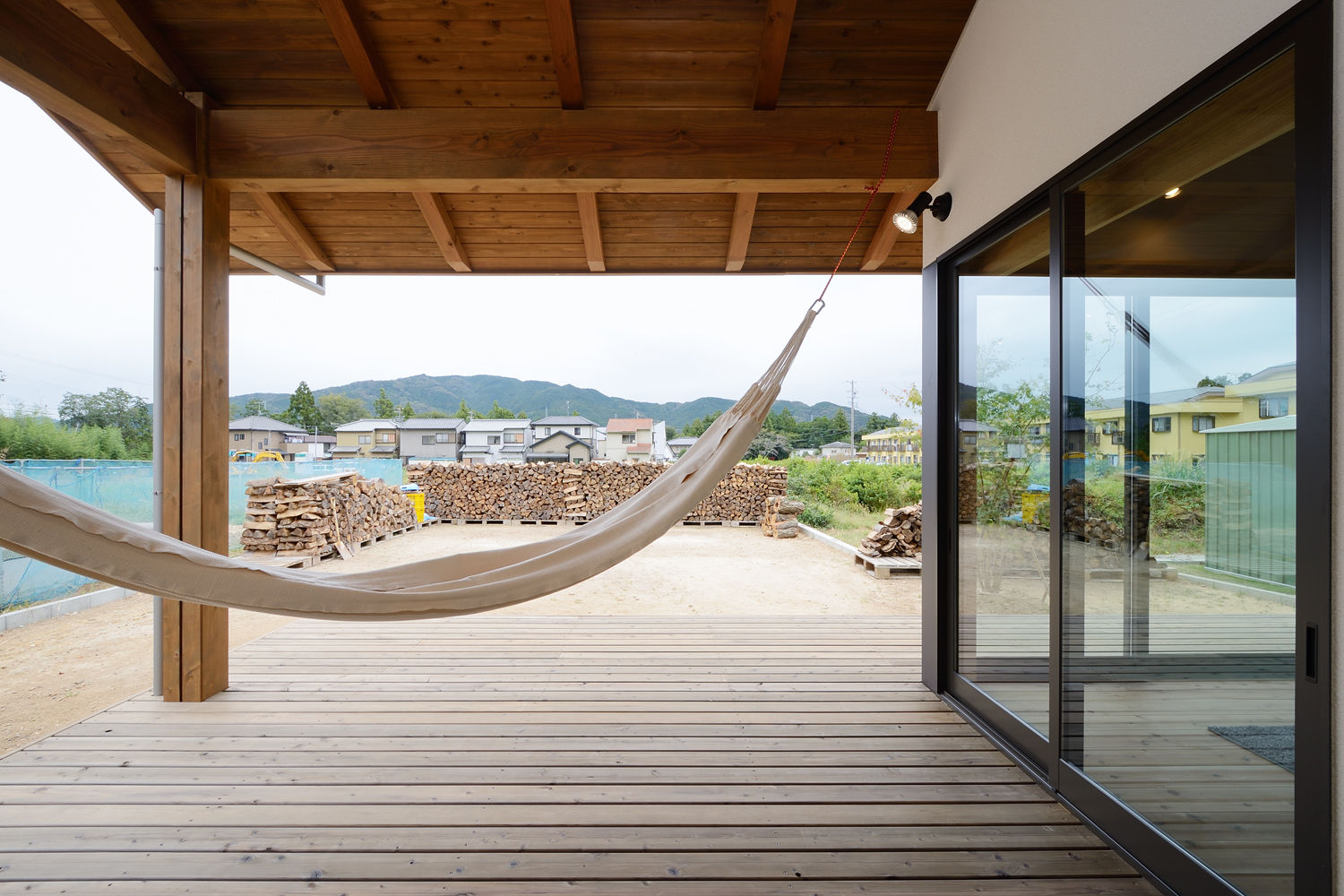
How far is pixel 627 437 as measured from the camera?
2388 cm

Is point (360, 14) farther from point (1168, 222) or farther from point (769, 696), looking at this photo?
point (769, 696)

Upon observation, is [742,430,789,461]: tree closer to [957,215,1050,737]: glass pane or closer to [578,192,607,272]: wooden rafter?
[578,192,607,272]: wooden rafter

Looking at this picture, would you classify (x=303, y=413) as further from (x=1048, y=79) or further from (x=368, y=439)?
(x=1048, y=79)

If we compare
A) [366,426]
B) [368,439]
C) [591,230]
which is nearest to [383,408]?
[366,426]

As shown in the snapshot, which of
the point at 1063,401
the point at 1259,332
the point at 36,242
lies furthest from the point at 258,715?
the point at 36,242

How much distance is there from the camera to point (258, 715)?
6.65 feet

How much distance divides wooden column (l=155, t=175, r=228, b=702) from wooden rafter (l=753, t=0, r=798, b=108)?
1.95 meters

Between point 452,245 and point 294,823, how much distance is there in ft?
7.45

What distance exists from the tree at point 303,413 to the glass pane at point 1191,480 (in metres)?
26.9

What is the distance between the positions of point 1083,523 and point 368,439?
888 inches

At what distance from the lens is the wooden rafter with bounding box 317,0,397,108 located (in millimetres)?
1909

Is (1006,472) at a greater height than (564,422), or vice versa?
(564,422)

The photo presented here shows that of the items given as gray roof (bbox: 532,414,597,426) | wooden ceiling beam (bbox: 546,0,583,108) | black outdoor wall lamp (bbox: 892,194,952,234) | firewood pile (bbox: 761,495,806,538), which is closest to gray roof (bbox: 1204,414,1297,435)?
black outdoor wall lamp (bbox: 892,194,952,234)

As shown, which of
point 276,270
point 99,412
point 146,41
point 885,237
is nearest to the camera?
point 146,41
